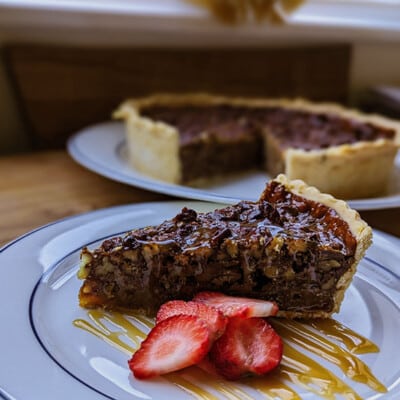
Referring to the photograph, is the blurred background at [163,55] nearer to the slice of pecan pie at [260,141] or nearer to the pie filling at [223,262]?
the slice of pecan pie at [260,141]

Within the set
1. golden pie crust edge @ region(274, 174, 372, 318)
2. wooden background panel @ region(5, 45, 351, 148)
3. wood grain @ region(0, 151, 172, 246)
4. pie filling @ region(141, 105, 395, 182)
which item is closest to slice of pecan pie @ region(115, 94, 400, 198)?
pie filling @ region(141, 105, 395, 182)

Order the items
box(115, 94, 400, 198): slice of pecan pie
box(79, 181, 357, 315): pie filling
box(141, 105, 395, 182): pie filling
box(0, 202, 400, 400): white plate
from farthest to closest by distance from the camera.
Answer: box(141, 105, 395, 182): pie filling → box(115, 94, 400, 198): slice of pecan pie → box(79, 181, 357, 315): pie filling → box(0, 202, 400, 400): white plate

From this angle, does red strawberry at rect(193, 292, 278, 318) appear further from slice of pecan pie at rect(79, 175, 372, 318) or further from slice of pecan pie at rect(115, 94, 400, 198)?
slice of pecan pie at rect(115, 94, 400, 198)

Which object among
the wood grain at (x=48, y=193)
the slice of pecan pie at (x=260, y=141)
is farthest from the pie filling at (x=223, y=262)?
the slice of pecan pie at (x=260, y=141)

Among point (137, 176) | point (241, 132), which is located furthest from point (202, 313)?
point (241, 132)

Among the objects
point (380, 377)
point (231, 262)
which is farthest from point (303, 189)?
point (380, 377)

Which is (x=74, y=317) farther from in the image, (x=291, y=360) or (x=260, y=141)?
(x=260, y=141)
